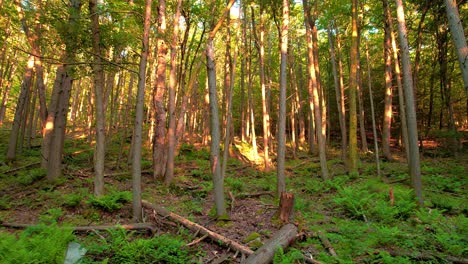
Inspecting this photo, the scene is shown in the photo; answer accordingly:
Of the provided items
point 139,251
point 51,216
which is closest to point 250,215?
point 139,251

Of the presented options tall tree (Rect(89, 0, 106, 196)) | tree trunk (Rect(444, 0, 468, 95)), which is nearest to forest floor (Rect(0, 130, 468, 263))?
tall tree (Rect(89, 0, 106, 196))

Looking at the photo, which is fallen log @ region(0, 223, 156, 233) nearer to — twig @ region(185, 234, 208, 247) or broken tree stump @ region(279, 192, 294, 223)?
twig @ region(185, 234, 208, 247)

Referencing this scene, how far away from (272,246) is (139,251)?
8.45 feet

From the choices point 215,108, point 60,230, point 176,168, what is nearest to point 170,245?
point 60,230

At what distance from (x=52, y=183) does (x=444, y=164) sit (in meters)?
18.9

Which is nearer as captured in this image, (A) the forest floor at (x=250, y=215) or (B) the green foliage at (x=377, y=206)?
(A) the forest floor at (x=250, y=215)

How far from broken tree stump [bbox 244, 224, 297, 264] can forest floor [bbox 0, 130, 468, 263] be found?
0.58 ft

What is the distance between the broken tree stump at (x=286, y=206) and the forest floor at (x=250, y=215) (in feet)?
0.82

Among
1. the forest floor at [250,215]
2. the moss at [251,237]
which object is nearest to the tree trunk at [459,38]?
the forest floor at [250,215]

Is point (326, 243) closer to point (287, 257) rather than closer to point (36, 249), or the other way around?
point (287, 257)

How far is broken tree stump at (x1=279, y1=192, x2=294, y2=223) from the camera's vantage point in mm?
7859

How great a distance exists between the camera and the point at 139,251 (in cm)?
571

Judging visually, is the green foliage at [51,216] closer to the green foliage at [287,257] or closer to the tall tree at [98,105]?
the tall tree at [98,105]

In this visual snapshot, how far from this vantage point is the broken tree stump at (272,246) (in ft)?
18.5
